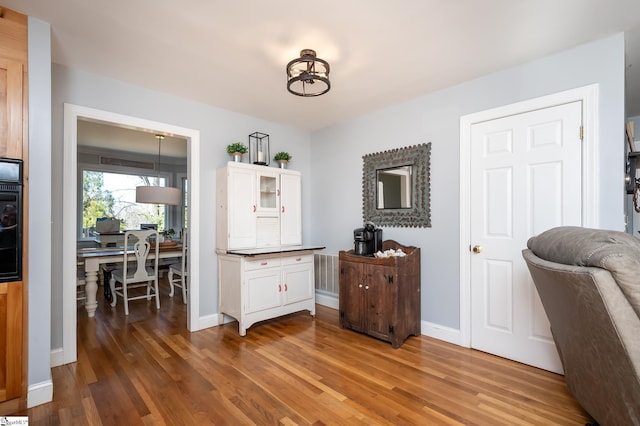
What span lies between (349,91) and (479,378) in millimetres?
2772

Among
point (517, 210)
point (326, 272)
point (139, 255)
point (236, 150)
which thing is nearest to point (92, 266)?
point (139, 255)

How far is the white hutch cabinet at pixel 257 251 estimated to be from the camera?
10.7 ft

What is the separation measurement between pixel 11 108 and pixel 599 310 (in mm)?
3282

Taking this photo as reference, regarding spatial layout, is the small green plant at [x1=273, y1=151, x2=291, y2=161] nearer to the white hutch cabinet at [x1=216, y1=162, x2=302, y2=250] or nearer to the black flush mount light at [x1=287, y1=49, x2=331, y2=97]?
the white hutch cabinet at [x1=216, y1=162, x2=302, y2=250]

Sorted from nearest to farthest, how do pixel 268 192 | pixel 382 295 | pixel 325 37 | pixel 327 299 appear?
pixel 325 37 < pixel 382 295 < pixel 268 192 < pixel 327 299

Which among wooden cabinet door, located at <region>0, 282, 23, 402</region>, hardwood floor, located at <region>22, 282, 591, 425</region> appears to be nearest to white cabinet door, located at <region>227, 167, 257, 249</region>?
hardwood floor, located at <region>22, 282, 591, 425</region>

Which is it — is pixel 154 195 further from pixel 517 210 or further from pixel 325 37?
pixel 517 210

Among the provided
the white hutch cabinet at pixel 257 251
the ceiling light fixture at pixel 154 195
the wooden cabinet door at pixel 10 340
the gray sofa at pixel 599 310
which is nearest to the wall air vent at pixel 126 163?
the ceiling light fixture at pixel 154 195

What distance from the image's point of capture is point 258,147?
398 centimetres

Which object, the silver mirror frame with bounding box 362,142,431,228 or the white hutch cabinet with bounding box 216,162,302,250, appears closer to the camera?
the silver mirror frame with bounding box 362,142,431,228

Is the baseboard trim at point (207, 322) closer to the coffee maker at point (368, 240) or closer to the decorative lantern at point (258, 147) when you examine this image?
the coffee maker at point (368, 240)

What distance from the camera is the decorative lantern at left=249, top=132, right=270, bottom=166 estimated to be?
388cm

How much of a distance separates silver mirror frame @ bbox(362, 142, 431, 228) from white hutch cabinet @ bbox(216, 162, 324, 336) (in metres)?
0.92

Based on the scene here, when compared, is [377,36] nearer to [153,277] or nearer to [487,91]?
[487,91]
